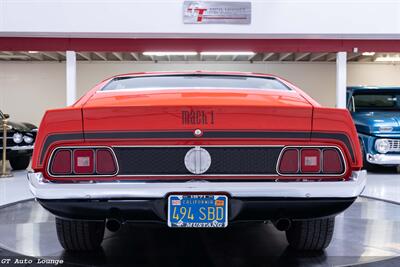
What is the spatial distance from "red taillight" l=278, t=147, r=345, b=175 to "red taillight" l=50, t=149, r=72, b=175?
3.51 ft

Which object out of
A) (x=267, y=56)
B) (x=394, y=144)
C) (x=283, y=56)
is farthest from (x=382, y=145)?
(x=283, y=56)

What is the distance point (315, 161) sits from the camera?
7.59 feet

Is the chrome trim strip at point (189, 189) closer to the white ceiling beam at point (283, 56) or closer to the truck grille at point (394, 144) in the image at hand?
the truck grille at point (394, 144)

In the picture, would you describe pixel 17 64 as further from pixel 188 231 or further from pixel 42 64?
pixel 188 231

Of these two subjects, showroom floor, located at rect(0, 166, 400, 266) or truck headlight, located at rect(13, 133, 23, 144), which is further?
truck headlight, located at rect(13, 133, 23, 144)

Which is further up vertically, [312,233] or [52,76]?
[52,76]

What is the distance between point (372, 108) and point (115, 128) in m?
6.69

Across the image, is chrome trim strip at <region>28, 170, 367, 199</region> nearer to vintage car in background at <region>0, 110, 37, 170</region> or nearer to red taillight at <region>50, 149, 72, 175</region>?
red taillight at <region>50, 149, 72, 175</region>

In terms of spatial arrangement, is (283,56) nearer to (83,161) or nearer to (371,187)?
(371,187)

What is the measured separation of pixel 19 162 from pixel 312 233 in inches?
278

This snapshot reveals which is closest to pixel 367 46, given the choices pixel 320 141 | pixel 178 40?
pixel 178 40

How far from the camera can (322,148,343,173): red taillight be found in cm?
231

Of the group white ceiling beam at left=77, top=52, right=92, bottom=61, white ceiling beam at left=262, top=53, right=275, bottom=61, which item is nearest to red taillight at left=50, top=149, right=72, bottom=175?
white ceiling beam at left=77, top=52, right=92, bottom=61

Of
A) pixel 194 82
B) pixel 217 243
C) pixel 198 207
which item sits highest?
pixel 194 82
